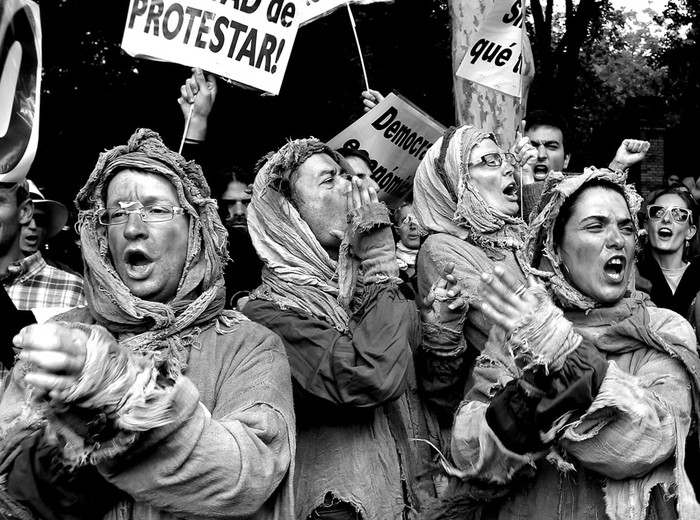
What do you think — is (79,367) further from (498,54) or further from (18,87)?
(498,54)

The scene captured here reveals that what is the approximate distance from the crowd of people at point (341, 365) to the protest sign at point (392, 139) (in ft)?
4.12

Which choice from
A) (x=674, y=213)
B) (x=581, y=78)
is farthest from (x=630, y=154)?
(x=581, y=78)

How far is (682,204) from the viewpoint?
580 cm

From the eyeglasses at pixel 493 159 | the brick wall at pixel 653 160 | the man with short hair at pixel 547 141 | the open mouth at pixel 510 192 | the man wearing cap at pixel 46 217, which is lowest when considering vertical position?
the brick wall at pixel 653 160

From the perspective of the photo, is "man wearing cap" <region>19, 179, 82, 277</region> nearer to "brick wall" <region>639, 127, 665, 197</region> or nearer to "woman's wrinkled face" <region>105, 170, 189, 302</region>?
"woman's wrinkled face" <region>105, 170, 189, 302</region>

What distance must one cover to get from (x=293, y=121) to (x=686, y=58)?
466 inches

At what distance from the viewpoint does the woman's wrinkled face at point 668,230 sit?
570 centimetres

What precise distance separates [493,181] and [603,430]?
182cm

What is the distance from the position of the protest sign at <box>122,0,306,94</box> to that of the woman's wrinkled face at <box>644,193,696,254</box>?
2395 mm

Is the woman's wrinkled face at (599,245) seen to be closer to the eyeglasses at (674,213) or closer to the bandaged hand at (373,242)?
the bandaged hand at (373,242)

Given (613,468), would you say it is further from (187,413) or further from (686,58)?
(686,58)

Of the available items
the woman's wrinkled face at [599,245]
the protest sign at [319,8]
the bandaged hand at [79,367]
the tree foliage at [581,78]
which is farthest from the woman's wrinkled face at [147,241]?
the tree foliage at [581,78]

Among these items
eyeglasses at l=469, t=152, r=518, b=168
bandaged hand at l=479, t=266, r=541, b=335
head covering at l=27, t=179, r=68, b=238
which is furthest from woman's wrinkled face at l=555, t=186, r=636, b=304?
head covering at l=27, t=179, r=68, b=238

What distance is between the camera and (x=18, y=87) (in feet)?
14.5
